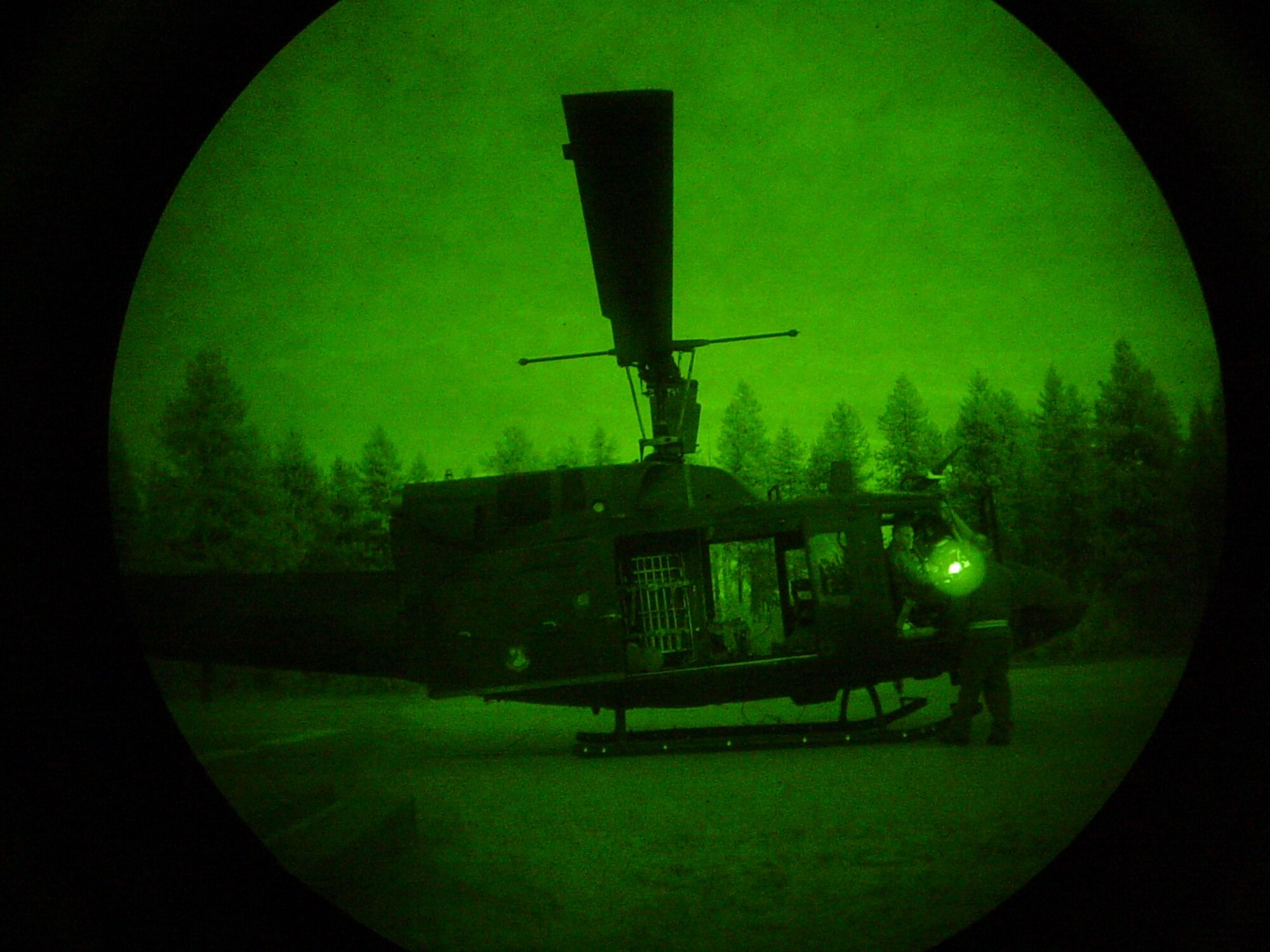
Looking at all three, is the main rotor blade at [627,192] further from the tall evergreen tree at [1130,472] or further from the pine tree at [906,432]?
the tall evergreen tree at [1130,472]

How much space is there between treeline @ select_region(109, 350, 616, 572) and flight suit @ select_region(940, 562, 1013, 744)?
396 cm

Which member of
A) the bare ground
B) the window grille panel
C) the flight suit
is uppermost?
the window grille panel

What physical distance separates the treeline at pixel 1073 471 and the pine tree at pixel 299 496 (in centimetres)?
432

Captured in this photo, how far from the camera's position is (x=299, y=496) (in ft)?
28.4

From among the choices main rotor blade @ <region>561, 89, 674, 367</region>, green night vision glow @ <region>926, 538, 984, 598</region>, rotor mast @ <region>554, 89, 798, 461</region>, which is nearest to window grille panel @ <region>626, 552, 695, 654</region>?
rotor mast @ <region>554, 89, 798, 461</region>

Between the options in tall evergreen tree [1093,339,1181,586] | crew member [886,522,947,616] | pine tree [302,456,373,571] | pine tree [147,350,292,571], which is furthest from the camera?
tall evergreen tree [1093,339,1181,586]

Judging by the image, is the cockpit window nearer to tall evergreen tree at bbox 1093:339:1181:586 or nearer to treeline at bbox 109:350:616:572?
treeline at bbox 109:350:616:572

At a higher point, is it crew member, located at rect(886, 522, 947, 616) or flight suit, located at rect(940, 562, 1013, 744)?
crew member, located at rect(886, 522, 947, 616)

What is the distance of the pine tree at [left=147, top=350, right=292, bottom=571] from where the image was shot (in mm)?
7387

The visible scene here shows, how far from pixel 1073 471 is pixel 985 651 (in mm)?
9207

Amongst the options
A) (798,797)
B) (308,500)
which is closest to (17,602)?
(798,797)

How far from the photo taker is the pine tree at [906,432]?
970 centimetres

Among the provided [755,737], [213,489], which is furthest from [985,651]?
[213,489]

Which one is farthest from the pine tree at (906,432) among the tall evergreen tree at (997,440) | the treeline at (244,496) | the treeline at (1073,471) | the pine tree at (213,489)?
the pine tree at (213,489)
